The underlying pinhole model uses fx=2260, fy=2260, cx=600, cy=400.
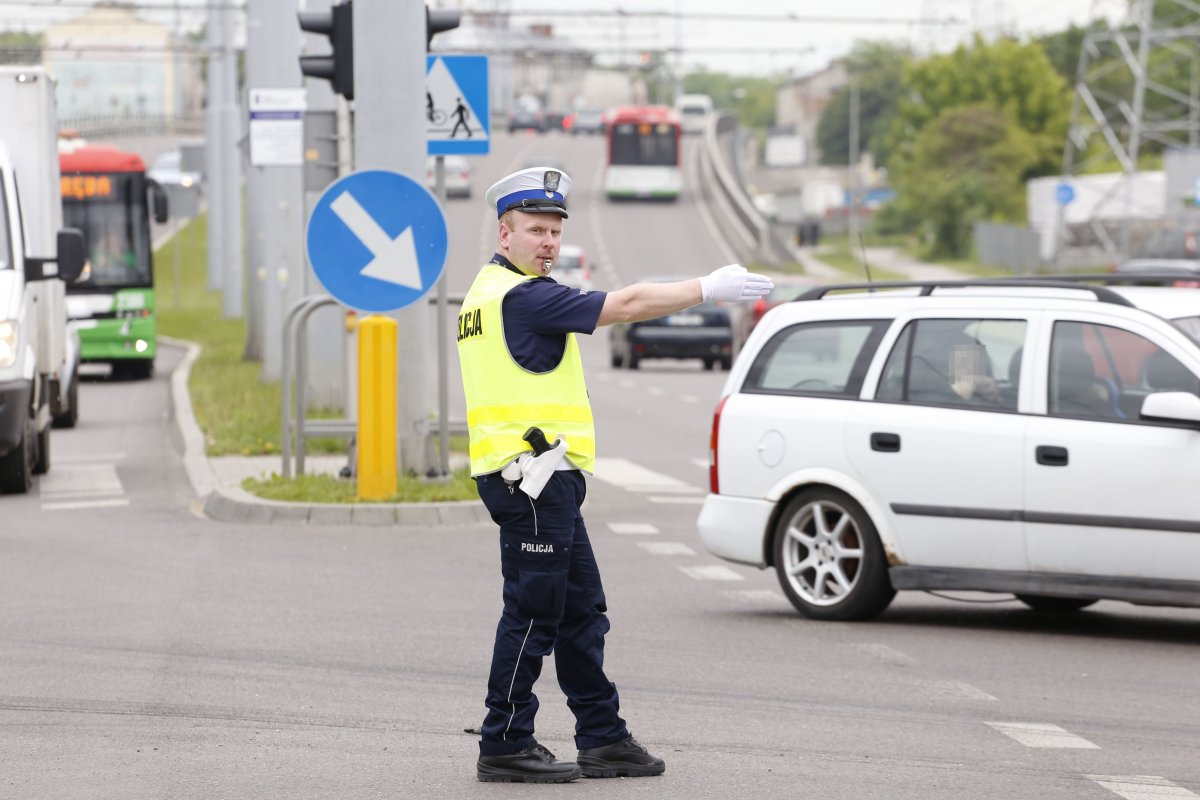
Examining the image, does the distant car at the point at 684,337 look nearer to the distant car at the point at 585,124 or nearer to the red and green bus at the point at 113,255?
the red and green bus at the point at 113,255

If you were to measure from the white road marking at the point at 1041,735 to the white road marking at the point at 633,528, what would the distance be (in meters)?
6.32

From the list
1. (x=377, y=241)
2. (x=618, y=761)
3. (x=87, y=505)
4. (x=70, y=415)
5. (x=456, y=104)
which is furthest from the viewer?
(x=70, y=415)

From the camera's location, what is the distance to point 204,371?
2914 centimetres

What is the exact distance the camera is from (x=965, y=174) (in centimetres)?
9512

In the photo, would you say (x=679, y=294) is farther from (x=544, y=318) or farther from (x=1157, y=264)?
(x=1157, y=264)

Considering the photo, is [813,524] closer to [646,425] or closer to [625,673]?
[625,673]

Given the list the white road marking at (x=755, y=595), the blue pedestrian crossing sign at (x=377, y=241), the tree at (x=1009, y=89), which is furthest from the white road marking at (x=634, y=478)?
the tree at (x=1009, y=89)

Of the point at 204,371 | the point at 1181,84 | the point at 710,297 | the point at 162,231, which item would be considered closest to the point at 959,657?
the point at 710,297

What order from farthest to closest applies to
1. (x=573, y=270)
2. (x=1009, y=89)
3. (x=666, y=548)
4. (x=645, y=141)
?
(x=1009, y=89) < (x=645, y=141) < (x=573, y=270) < (x=666, y=548)

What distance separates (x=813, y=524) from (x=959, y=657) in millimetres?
1385

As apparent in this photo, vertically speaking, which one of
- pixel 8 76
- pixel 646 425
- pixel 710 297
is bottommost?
pixel 646 425

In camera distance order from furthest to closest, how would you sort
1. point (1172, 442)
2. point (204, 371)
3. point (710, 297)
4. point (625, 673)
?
point (204, 371) → point (1172, 442) → point (625, 673) → point (710, 297)

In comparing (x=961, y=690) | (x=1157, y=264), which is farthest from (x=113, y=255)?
(x=961, y=690)

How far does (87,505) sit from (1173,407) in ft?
27.7
